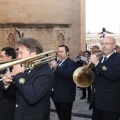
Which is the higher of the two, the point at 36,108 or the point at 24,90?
the point at 24,90

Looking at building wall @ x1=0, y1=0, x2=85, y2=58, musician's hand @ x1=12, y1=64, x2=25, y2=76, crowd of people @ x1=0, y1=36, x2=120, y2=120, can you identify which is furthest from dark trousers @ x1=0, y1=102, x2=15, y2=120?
building wall @ x1=0, y1=0, x2=85, y2=58

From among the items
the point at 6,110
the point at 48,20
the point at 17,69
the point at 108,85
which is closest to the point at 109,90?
the point at 108,85

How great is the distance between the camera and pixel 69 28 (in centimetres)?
1698

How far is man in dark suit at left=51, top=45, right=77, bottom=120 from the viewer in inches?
199

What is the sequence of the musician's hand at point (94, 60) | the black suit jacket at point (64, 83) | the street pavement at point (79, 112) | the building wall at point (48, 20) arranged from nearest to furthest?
the musician's hand at point (94, 60)
the black suit jacket at point (64, 83)
the street pavement at point (79, 112)
the building wall at point (48, 20)

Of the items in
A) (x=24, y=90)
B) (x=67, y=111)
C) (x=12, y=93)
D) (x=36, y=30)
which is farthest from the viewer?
(x=36, y=30)

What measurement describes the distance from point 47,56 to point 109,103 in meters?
1.33

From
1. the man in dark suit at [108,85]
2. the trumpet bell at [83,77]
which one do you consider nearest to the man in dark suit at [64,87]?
the trumpet bell at [83,77]

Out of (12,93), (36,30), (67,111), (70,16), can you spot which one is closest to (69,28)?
(70,16)

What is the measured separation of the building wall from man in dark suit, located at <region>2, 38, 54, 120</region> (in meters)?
13.7

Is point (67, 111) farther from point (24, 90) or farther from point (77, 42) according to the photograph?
point (77, 42)

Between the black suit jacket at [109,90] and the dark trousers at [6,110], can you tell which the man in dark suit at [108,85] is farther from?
the dark trousers at [6,110]

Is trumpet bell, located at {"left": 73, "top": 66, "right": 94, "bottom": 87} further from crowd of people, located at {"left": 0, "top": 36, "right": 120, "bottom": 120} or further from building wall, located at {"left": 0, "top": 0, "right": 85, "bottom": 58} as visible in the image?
building wall, located at {"left": 0, "top": 0, "right": 85, "bottom": 58}

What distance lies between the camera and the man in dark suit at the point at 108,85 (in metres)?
3.94
